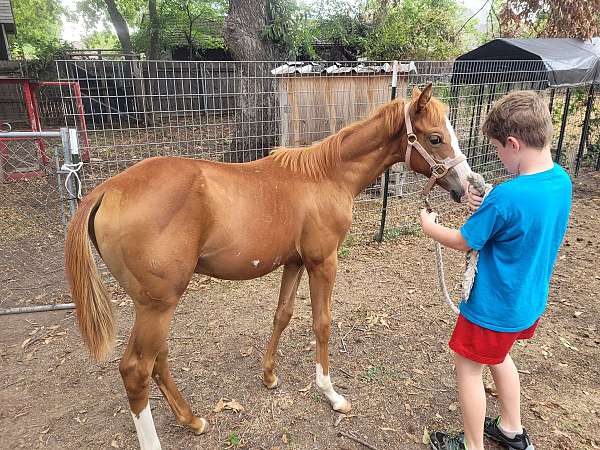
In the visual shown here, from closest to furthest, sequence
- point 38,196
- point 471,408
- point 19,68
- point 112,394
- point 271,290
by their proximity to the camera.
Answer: point 471,408, point 112,394, point 271,290, point 38,196, point 19,68

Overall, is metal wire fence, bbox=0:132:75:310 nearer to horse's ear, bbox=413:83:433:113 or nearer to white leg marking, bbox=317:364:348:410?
white leg marking, bbox=317:364:348:410

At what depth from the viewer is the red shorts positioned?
191 centimetres

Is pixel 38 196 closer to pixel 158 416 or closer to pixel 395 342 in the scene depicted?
pixel 158 416

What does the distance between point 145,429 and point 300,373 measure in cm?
121

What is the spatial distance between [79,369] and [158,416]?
867 millimetres

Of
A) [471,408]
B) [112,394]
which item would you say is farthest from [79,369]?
[471,408]

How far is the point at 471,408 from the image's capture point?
2.04 m

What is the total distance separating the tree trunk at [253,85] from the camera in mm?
5141

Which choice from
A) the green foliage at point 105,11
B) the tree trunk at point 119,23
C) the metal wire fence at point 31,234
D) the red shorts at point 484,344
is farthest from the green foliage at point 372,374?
the green foliage at point 105,11

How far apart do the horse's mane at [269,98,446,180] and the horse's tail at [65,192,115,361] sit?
1134mm

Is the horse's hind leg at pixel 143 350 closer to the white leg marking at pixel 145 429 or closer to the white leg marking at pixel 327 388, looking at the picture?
the white leg marking at pixel 145 429

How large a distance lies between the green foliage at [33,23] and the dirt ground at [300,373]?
17.3m

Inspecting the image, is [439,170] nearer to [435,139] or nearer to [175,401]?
[435,139]

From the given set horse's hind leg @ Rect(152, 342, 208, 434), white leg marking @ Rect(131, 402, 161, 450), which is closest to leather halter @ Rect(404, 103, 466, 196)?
horse's hind leg @ Rect(152, 342, 208, 434)
